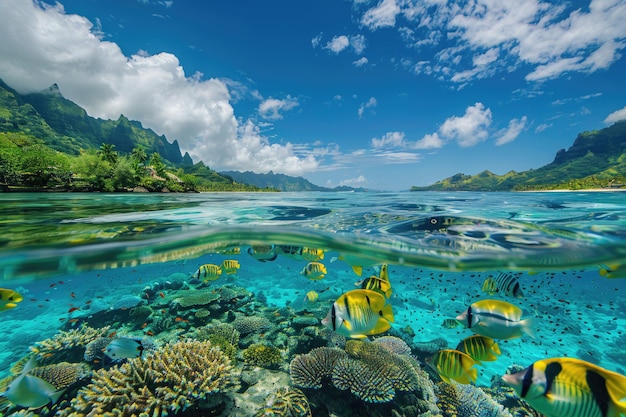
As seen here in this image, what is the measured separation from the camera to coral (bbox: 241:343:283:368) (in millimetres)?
7801

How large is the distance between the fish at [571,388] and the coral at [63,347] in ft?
40.1

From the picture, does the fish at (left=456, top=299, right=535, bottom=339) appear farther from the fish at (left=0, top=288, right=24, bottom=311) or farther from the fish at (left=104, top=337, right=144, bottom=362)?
the fish at (left=0, top=288, right=24, bottom=311)

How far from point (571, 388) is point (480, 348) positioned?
7.52 feet

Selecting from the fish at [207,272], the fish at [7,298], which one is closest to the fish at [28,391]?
the fish at [7,298]

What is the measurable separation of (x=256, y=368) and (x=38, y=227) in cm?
859

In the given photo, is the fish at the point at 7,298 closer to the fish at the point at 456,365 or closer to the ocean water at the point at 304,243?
the ocean water at the point at 304,243

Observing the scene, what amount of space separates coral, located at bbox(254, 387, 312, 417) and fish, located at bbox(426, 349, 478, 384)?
143 inches

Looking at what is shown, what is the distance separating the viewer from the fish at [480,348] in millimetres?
4258

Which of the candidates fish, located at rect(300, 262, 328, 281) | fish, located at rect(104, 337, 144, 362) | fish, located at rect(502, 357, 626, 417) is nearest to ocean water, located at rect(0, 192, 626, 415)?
fish, located at rect(300, 262, 328, 281)

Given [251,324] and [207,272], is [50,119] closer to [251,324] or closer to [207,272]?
[251,324]

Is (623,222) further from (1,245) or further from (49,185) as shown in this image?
(49,185)

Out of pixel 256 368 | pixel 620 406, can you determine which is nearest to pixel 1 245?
pixel 256 368

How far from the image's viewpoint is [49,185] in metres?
27.5

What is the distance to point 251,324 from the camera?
10055mm
